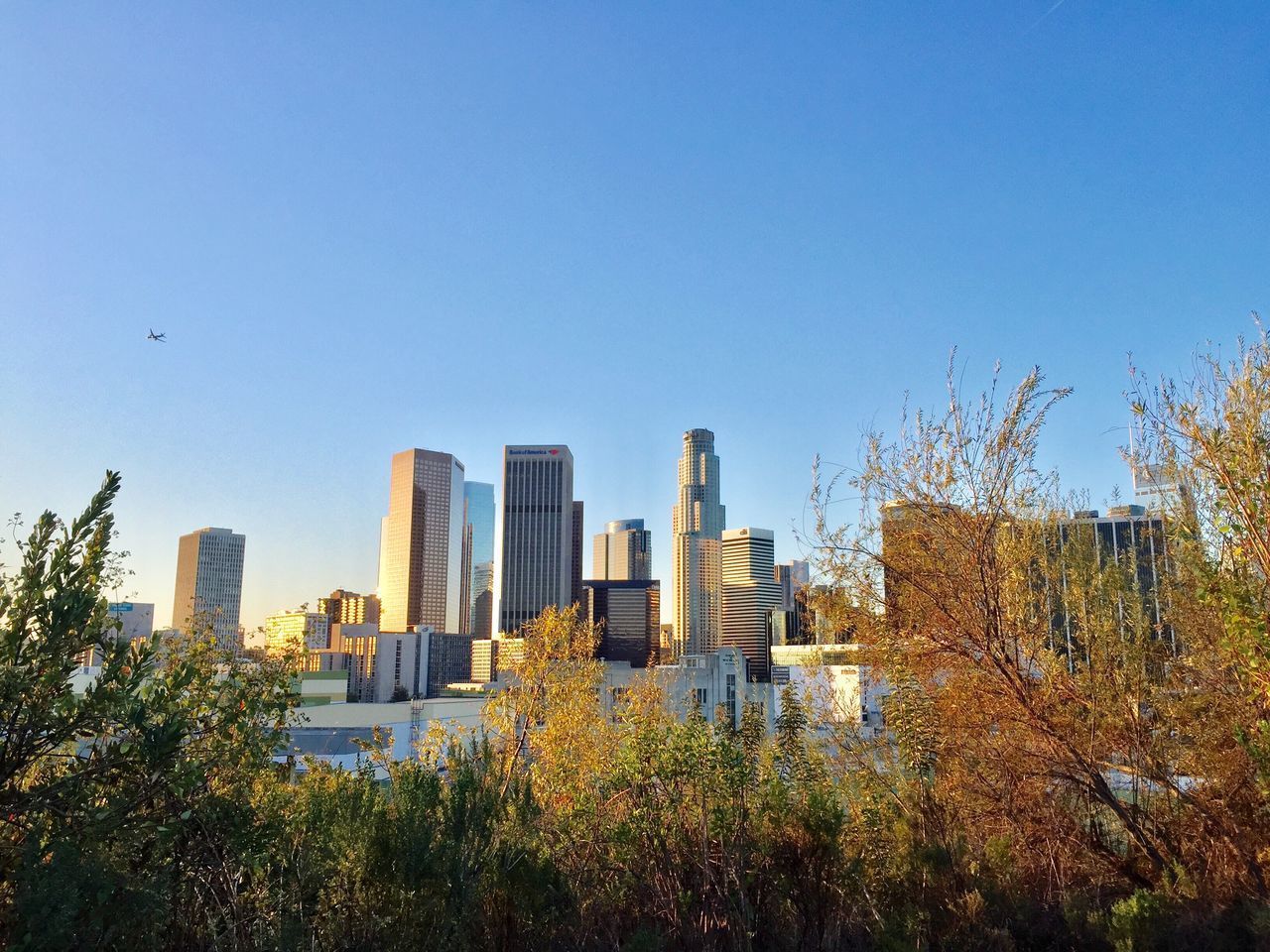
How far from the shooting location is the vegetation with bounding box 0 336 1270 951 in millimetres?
4289

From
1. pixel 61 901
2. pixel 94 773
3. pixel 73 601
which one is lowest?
pixel 61 901

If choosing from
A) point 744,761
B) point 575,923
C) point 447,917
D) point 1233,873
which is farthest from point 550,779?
point 1233,873

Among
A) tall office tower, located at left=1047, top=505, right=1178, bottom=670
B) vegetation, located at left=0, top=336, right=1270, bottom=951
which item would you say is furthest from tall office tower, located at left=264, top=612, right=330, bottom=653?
tall office tower, located at left=1047, top=505, right=1178, bottom=670

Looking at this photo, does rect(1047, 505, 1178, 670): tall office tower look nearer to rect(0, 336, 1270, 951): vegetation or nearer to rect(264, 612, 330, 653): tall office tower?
rect(0, 336, 1270, 951): vegetation

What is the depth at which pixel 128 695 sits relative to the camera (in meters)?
4.35

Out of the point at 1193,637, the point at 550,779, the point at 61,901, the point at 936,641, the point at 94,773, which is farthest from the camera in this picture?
the point at 550,779

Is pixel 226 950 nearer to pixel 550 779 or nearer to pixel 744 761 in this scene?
pixel 744 761

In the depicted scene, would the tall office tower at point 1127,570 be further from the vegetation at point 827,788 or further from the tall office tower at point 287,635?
the tall office tower at point 287,635

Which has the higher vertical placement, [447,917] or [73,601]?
[73,601]

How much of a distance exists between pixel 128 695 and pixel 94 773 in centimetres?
39

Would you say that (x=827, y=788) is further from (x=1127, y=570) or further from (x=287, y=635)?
(x=287, y=635)

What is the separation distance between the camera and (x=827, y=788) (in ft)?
23.1

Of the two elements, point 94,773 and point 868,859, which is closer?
point 94,773

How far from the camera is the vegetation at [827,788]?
14.1ft
